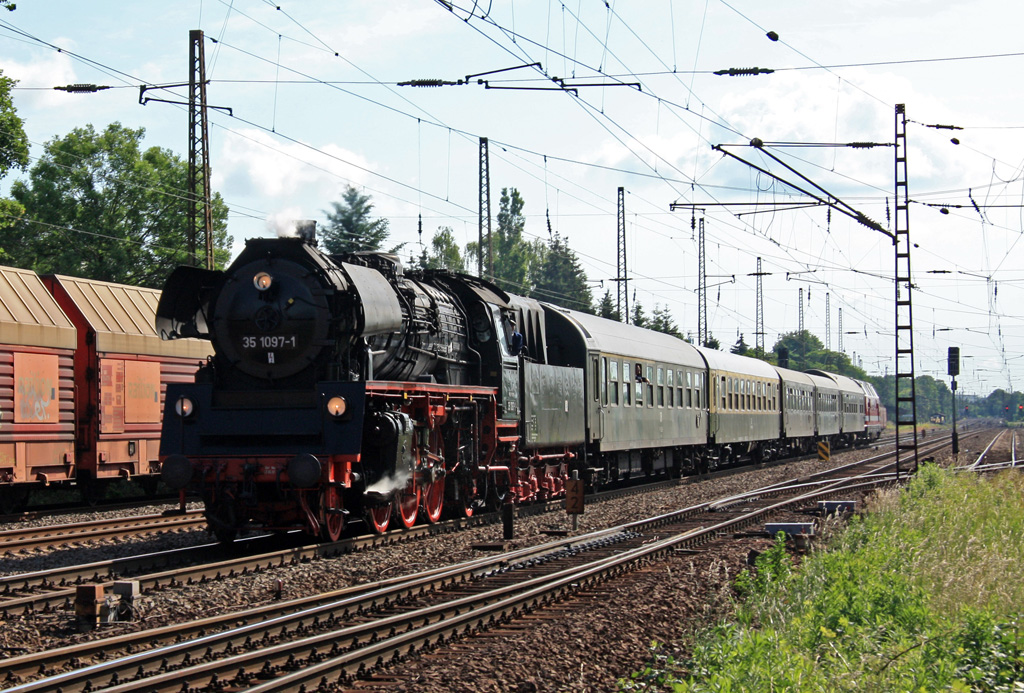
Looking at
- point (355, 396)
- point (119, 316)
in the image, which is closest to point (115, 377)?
point (119, 316)

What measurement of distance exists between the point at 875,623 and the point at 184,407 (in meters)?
8.12

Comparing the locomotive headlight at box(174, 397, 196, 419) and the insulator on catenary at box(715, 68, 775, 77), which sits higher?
the insulator on catenary at box(715, 68, 775, 77)

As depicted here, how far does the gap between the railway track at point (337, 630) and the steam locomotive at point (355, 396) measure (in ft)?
7.11

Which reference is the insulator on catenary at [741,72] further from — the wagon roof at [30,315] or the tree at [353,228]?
the tree at [353,228]

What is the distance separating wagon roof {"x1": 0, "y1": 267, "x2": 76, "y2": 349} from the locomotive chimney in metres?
5.80

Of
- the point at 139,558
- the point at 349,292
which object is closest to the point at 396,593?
the point at 139,558

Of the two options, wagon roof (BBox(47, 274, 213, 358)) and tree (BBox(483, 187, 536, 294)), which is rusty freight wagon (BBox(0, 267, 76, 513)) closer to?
wagon roof (BBox(47, 274, 213, 358))

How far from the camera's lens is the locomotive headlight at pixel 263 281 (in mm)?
12203

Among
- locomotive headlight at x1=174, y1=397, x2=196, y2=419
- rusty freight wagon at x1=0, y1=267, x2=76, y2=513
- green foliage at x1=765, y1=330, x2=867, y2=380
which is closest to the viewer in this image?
locomotive headlight at x1=174, y1=397, x2=196, y2=419

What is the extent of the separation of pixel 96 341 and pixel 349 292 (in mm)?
7308

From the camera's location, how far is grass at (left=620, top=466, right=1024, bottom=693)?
5.85 metres

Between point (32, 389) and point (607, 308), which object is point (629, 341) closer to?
point (32, 389)

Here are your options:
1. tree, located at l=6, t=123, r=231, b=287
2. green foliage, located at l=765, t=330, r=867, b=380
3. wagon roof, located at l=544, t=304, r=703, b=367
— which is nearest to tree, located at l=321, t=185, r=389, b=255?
tree, located at l=6, t=123, r=231, b=287

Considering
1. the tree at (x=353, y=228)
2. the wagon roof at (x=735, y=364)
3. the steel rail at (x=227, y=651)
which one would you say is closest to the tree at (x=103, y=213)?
the tree at (x=353, y=228)
